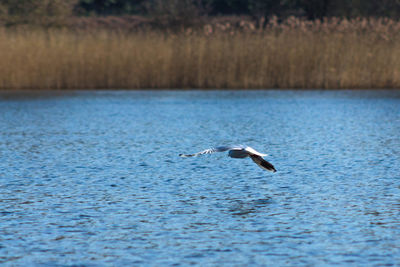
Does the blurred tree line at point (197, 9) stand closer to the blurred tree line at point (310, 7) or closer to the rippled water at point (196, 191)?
the blurred tree line at point (310, 7)

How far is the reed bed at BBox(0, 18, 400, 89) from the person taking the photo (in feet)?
57.4

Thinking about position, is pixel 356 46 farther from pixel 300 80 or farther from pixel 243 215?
pixel 243 215

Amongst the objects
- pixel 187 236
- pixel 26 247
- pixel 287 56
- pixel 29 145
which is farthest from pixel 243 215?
pixel 287 56

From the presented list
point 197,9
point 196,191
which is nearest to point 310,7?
point 197,9

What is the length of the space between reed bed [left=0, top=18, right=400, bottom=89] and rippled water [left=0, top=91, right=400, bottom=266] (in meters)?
4.89

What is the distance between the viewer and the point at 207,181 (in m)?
6.70

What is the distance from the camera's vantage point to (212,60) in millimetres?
17656

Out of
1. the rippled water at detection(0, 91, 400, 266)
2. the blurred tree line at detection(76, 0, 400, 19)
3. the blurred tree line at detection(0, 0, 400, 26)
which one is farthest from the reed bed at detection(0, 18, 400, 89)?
the blurred tree line at detection(76, 0, 400, 19)

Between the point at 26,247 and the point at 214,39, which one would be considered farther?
the point at 214,39

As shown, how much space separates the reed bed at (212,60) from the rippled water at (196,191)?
489 cm

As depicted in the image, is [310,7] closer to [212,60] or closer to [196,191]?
[212,60]

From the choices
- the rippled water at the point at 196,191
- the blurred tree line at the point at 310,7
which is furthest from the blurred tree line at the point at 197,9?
the rippled water at the point at 196,191

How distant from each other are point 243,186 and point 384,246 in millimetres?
2201

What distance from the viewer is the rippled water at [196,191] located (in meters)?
4.33
